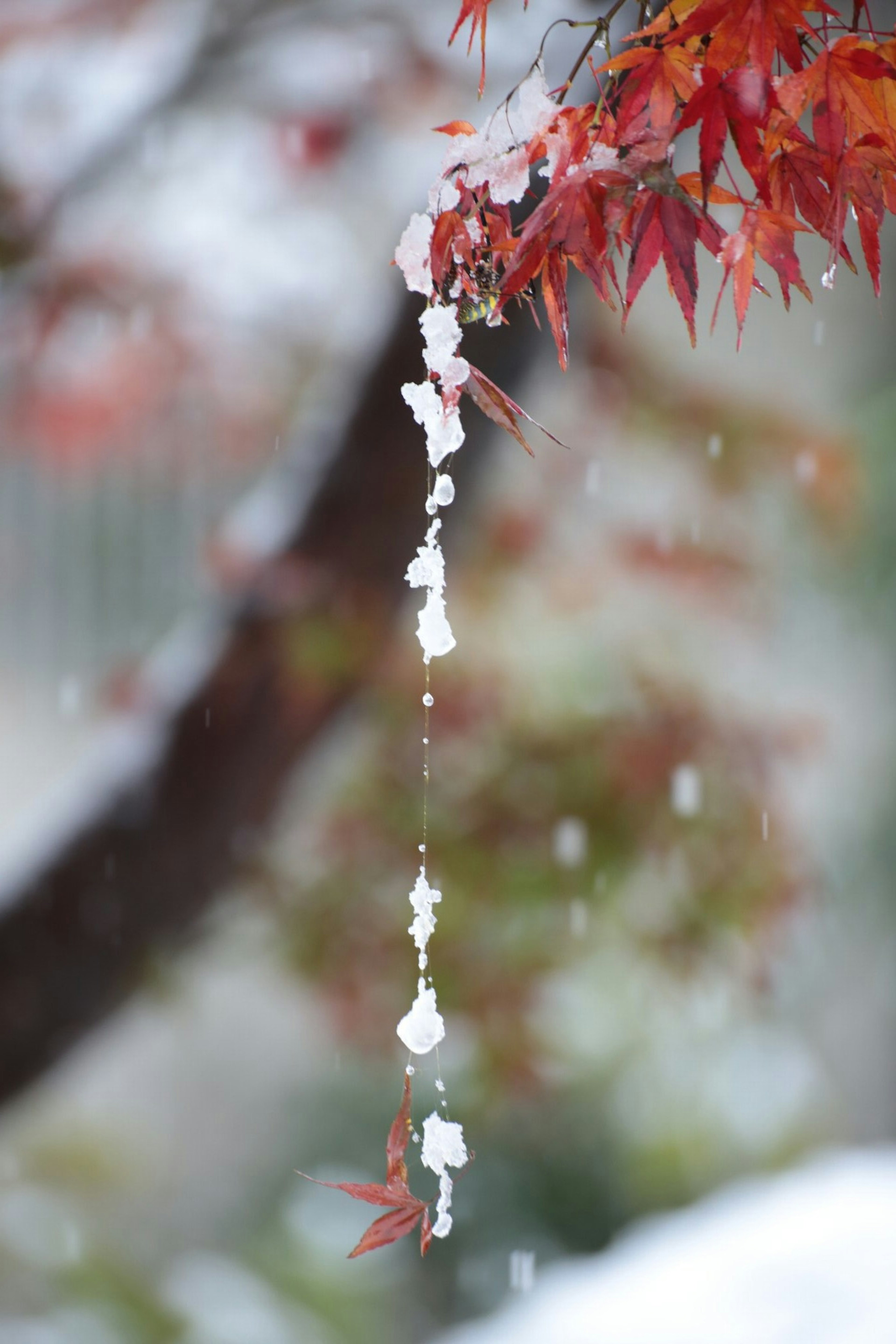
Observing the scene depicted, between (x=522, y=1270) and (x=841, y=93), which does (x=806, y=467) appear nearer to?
(x=841, y=93)

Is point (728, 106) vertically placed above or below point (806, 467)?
below

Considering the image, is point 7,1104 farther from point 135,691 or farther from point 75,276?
point 75,276

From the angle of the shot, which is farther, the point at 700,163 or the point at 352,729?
the point at 352,729

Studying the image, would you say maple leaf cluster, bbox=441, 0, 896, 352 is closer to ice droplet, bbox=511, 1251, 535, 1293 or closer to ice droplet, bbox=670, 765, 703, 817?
ice droplet, bbox=670, 765, 703, 817

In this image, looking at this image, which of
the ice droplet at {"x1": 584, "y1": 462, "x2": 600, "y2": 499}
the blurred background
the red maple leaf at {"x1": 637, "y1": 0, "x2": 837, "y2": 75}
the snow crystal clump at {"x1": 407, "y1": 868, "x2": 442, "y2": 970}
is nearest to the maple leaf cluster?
the red maple leaf at {"x1": 637, "y1": 0, "x2": 837, "y2": 75}

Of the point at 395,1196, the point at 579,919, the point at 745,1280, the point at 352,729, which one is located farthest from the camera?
the point at 579,919

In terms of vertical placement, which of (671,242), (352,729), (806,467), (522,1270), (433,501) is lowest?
(522,1270)

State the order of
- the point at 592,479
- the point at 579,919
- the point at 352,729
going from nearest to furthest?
the point at 352,729 < the point at 579,919 < the point at 592,479

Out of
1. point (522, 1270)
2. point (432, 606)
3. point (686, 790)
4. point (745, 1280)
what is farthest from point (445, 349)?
point (522, 1270)
